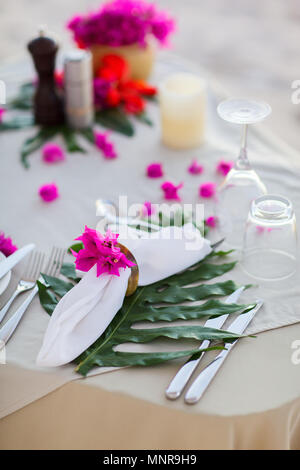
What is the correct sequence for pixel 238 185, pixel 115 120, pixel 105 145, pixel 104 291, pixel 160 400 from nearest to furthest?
pixel 160 400 < pixel 104 291 < pixel 238 185 < pixel 105 145 < pixel 115 120

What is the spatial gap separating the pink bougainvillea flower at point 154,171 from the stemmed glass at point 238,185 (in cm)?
18

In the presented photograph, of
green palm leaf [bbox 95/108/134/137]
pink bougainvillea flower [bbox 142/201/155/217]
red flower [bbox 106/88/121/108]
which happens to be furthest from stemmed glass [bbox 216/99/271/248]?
red flower [bbox 106/88/121/108]

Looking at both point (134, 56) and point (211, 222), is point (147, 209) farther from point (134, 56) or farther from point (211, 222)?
point (134, 56)

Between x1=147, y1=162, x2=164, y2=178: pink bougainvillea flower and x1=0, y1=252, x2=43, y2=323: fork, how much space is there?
12.9 inches

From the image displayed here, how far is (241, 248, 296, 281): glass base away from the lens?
34.4 inches

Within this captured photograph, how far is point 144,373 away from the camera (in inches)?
28.1

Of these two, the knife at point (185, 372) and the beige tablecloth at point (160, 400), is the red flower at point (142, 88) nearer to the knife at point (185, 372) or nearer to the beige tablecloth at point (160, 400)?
the beige tablecloth at point (160, 400)

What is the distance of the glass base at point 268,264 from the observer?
875 millimetres

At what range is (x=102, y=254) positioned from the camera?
767 millimetres

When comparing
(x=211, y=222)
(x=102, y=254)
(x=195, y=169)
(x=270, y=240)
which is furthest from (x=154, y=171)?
(x=102, y=254)

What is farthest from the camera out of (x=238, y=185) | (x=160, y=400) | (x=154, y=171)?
(x=154, y=171)

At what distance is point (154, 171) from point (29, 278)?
388 mm

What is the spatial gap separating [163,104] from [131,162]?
146 millimetres

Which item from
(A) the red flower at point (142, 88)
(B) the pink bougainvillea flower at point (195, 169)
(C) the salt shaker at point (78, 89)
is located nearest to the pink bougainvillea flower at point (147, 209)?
(B) the pink bougainvillea flower at point (195, 169)
